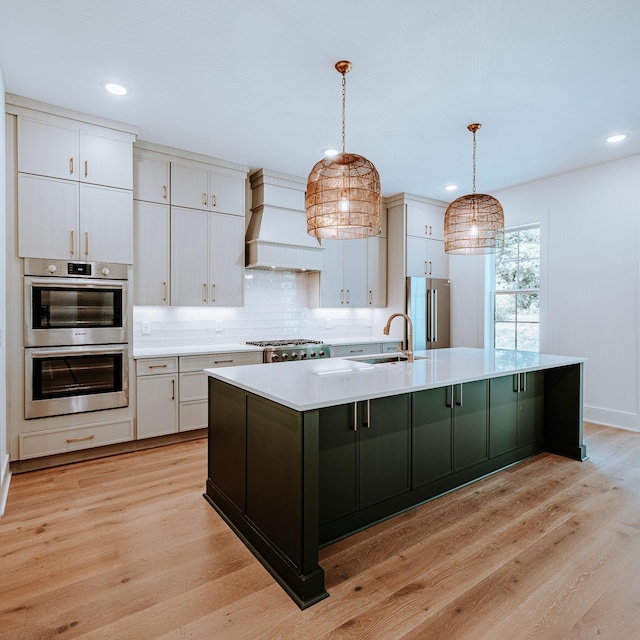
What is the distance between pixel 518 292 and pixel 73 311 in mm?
5050

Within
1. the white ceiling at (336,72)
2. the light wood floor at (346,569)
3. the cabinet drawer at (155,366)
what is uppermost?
the white ceiling at (336,72)

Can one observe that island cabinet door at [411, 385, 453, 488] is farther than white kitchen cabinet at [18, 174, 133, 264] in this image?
No

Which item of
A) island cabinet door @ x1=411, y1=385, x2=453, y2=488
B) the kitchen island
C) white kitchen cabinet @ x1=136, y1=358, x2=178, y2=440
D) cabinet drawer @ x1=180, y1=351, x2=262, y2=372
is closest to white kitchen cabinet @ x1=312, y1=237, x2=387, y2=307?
cabinet drawer @ x1=180, y1=351, x2=262, y2=372

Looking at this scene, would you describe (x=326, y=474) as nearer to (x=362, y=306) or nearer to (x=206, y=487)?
(x=206, y=487)

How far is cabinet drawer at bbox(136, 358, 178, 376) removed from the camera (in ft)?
12.0

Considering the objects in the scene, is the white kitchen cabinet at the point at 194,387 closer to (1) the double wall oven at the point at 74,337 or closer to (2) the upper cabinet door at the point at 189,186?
(1) the double wall oven at the point at 74,337

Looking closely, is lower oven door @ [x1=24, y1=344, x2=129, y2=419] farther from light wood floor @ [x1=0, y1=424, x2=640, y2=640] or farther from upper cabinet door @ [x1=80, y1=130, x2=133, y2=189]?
upper cabinet door @ [x1=80, y1=130, x2=133, y2=189]

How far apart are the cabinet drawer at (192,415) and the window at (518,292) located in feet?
13.2

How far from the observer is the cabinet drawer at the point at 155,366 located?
364 centimetres

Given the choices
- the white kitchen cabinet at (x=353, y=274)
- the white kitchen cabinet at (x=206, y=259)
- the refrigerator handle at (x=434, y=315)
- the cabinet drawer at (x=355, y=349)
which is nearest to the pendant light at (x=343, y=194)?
the white kitchen cabinet at (x=206, y=259)

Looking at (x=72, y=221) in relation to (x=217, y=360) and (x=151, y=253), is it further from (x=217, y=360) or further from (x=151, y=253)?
(x=217, y=360)

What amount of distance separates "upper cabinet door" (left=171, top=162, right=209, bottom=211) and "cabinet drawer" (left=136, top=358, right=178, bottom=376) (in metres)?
1.55

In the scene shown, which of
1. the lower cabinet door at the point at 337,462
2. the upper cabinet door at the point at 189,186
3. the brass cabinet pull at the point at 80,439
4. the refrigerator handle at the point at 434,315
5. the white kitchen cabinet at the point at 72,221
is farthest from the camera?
the refrigerator handle at the point at 434,315

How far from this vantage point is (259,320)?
4.95 metres
